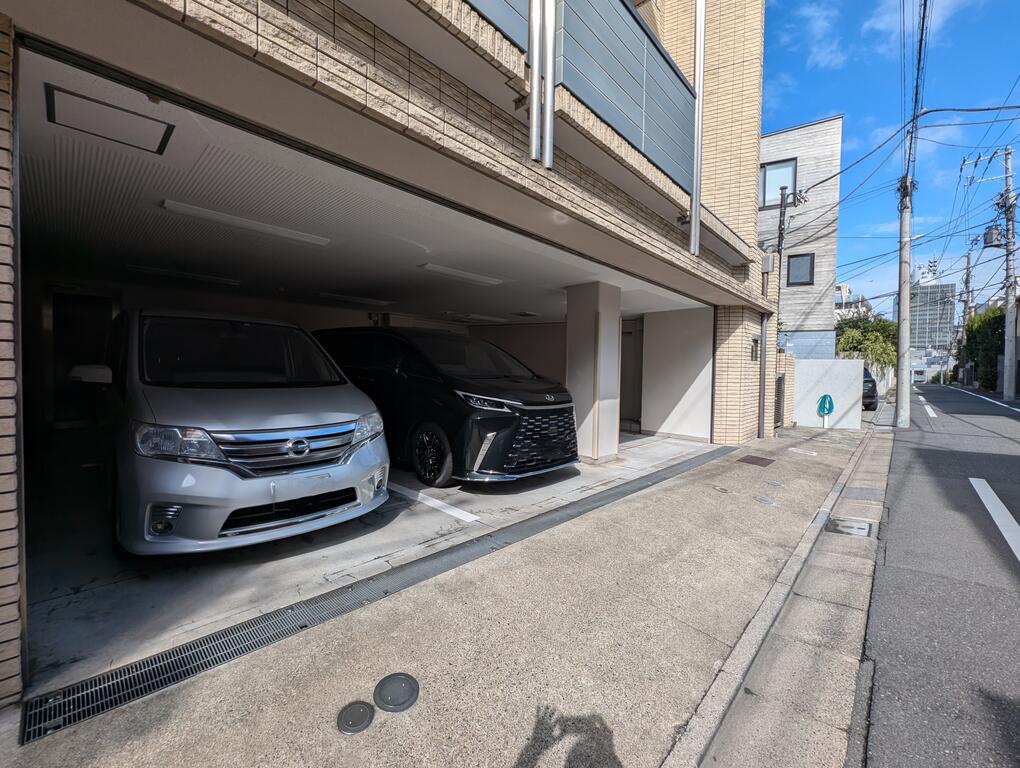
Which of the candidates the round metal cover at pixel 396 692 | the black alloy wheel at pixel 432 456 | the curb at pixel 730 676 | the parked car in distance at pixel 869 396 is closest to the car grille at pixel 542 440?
the black alloy wheel at pixel 432 456

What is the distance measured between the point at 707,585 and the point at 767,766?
1.34 metres

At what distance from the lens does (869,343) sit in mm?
21672

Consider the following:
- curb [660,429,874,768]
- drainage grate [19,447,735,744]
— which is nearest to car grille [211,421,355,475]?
drainage grate [19,447,735,744]

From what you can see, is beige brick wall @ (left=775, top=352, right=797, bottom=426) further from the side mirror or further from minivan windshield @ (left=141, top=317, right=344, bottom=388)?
the side mirror

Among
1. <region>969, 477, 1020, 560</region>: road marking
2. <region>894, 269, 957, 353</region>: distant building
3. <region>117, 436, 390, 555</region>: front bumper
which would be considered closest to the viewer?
<region>117, 436, 390, 555</region>: front bumper

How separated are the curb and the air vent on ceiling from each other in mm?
3741

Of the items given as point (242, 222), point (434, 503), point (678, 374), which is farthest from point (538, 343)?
point (242, 222)

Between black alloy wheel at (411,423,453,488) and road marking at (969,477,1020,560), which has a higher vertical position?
black alloy wheel at (411,423,453,488)

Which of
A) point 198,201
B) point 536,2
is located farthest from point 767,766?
point 198,201

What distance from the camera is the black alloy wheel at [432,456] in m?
4.55

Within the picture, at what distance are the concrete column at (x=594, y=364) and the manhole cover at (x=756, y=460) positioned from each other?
225 cm

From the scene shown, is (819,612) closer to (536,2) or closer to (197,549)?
(197,549)

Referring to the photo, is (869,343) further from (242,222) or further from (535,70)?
(242,222)

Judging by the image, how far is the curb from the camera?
1.72 metres
